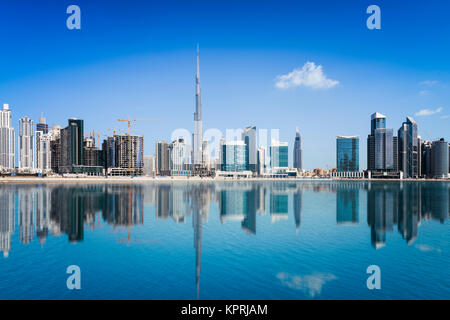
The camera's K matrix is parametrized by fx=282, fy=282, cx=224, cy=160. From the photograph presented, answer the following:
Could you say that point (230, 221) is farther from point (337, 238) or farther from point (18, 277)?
point (18, 277)

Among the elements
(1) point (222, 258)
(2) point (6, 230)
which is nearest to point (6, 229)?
(2) point (6, 230)

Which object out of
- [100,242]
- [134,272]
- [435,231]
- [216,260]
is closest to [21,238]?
[100,242]

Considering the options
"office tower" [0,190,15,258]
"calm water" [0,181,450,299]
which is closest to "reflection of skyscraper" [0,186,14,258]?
"office tower" [0,190,15,258]

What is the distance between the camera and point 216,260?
29.0m

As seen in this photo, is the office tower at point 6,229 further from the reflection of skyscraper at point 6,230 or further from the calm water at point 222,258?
the calm water at point 222,258

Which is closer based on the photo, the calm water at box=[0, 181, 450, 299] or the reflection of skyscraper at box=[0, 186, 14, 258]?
the calm water at box=[0, 181, 450, 299]

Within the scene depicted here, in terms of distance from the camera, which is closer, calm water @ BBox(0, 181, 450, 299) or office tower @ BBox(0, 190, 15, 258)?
calm water @ BBox(0, 181, 450, 299)

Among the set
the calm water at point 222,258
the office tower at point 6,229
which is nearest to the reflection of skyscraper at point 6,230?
the office tower at point 6,229

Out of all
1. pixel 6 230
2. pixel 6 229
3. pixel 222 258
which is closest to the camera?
pixel 222 258

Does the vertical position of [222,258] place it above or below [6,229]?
below

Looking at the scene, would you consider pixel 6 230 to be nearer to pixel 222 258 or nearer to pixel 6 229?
pixel 6 229

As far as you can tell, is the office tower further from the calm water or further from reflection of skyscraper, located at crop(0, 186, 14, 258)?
the calm water

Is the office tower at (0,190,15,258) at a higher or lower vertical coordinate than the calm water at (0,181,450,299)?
higher
